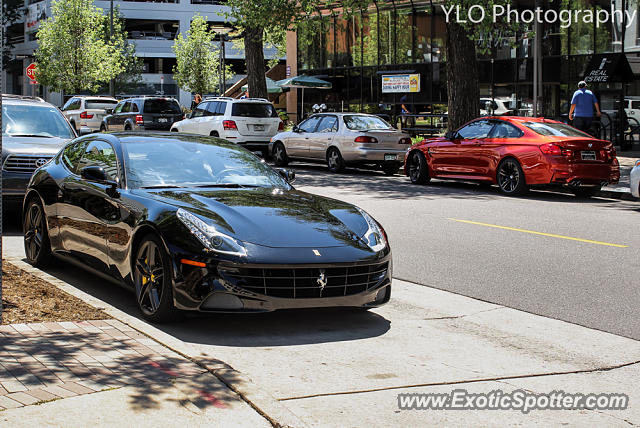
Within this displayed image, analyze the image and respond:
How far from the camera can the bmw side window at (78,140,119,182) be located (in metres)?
7.77

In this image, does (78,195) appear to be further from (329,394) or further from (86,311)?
(329,394)

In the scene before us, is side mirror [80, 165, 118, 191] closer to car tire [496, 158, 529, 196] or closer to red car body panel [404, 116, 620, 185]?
red car body panel [404, 116, 620, 185]

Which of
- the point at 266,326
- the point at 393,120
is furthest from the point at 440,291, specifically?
the point at 393,120

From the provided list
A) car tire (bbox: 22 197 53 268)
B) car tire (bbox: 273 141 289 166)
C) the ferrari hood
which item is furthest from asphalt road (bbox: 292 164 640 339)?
car tire (bbox: 273 141 289 166)

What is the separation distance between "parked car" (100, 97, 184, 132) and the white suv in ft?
13.7

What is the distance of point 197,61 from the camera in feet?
215

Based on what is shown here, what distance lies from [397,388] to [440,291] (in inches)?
126

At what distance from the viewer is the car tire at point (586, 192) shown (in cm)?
1756

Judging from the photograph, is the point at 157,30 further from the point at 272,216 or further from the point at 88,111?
the point at 272,216

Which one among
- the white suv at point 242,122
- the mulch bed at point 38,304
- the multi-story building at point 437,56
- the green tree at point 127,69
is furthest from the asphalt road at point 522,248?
the green tree at point 127,69

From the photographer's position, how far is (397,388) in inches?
203

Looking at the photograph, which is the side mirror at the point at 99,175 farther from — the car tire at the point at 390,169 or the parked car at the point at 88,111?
the parked car at the point at 88,111

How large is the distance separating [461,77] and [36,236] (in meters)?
17.1

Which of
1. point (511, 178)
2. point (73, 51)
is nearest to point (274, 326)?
point (511, 178)
